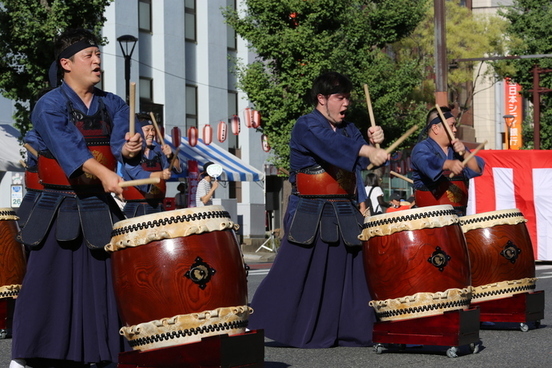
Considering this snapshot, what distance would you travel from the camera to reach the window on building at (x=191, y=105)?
1121 inches

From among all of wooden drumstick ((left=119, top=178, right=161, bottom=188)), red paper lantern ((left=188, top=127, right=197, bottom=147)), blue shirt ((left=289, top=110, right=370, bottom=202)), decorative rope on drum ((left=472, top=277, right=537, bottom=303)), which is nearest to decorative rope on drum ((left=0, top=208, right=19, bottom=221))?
blue shirt ((left=289, top=110, right=370, bottom=202))

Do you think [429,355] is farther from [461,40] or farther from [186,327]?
[461,40]

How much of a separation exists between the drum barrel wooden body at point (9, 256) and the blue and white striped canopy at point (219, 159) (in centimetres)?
1323

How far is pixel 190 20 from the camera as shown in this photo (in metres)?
28.4

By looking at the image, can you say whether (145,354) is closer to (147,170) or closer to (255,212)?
(147,170)

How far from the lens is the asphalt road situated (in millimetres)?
6105

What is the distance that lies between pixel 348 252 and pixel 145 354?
2211 mm

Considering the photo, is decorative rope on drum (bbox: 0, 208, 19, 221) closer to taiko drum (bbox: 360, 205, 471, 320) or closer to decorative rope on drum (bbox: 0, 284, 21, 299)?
decorative rope on drum (bbox: 0, 284, 21, 299)

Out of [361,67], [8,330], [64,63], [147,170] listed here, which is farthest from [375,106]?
[64,63]

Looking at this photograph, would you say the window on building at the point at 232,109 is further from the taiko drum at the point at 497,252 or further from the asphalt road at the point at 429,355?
the asphalt road at the point at 429,355

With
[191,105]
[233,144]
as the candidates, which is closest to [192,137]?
[191,105]

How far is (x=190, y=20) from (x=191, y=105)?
7.17 ft

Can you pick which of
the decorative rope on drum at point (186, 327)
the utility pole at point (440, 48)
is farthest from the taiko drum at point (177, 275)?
the utility pole at point (440, 48)

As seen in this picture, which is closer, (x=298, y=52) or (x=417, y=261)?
(x=417, y=261)
